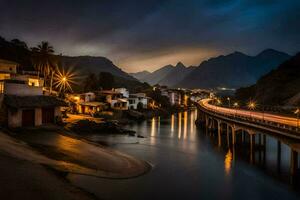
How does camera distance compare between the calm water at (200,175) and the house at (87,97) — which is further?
the house at (87,97)

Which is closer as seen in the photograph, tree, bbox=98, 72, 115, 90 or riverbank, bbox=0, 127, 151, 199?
riverbank, bbox=0, 127, 151, 199

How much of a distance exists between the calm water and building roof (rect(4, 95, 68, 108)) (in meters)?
11.7

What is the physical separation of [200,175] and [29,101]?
29404mm

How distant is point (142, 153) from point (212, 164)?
1117 centimetres

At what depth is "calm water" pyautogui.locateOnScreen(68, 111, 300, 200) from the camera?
82.4 feet

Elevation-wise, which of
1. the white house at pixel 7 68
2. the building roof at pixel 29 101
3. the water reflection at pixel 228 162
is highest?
the white house at pixel 7 68

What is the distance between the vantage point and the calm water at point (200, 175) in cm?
2512

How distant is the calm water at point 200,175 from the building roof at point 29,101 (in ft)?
38.3

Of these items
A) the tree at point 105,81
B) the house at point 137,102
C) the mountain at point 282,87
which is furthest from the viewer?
the tree at point 105,81

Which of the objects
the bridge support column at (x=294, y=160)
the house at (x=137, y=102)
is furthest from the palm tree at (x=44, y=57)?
the bridge support column at (x=294, y=160)

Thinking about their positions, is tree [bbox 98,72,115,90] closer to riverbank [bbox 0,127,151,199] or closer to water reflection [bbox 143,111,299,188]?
water reflection [bbox 143,111,299,188]

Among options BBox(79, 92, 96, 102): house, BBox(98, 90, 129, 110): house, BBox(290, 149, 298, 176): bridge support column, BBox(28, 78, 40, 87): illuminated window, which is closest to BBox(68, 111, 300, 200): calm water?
BBox(290, 149, 298, 176): bridge support column

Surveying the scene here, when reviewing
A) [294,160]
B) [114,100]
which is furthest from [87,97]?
[294,160]

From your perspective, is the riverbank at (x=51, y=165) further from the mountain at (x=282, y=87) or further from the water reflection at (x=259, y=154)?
the mountain at (x=282, y=87)
